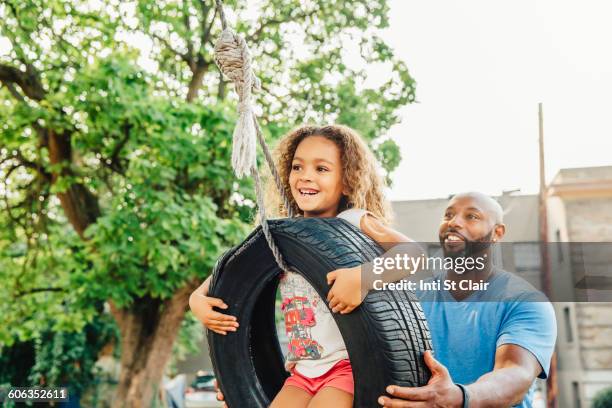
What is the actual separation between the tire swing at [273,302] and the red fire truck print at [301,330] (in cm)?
9

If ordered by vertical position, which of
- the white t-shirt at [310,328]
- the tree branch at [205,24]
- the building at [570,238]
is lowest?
the white t-shirt at [310,328]

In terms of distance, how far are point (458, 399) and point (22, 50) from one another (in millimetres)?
6230

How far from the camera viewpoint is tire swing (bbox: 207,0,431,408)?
1.37 metres

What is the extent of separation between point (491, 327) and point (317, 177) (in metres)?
0.61

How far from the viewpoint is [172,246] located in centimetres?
538

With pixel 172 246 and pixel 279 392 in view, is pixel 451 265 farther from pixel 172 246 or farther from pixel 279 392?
pixel 172 246

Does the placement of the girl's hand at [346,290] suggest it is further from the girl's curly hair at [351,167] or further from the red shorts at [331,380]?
the girl's curly hair at [351,167]

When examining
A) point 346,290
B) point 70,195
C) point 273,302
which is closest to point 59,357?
point 70,195

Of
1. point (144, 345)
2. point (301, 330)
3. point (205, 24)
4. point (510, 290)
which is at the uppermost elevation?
point (205, 24)

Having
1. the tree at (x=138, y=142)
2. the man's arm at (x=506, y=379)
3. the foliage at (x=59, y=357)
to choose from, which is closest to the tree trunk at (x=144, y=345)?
the tree at (x=138, y=142)

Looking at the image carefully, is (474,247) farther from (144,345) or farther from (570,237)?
(570,237)

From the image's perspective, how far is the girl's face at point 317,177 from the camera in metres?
1.73

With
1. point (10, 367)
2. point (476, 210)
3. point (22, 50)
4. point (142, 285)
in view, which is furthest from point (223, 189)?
point (10, 367)

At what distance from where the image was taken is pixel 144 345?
672cm
